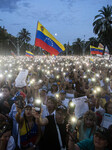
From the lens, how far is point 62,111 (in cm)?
326

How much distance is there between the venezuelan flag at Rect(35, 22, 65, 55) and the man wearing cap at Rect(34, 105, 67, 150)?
4.98 meters

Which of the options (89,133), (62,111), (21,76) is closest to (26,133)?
(62,111)

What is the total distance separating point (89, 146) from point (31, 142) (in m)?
1.26

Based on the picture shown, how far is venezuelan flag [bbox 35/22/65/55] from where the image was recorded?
7469mm

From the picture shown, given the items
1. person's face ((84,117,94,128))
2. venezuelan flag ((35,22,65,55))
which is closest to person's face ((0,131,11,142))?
person's face ((84,117,94,128))

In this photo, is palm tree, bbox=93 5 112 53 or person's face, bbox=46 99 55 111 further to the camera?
palm tree, bbox=93 5 112 53

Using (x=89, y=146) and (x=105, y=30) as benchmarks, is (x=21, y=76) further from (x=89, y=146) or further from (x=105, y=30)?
(x=105, y=30)

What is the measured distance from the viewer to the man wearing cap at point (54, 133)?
2.97 meters

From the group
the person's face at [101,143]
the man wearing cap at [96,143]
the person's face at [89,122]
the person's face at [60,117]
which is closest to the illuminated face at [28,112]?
the person's face at [60,117]

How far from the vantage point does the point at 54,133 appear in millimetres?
3000

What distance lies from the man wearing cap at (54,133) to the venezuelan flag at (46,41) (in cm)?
498

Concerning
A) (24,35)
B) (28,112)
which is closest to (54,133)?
(28,112)

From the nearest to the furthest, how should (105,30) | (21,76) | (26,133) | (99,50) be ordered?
1. (26,133)
2. (21,76)
3. (99,50)
4. (105,30)

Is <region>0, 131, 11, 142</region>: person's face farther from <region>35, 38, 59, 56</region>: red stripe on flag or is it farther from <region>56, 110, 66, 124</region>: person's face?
<region>35, 38, 59, 56</region>: red stripe on flag
